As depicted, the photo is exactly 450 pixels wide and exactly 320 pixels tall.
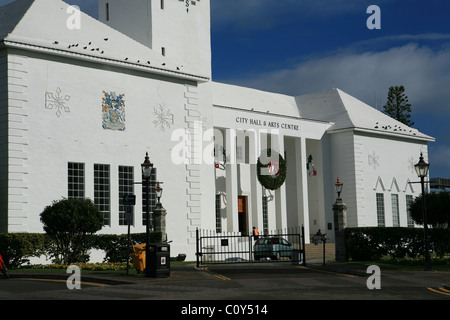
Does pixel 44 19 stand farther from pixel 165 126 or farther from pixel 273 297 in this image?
pixel 273 297

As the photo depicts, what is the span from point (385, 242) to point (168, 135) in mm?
12383

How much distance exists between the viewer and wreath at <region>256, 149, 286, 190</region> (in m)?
43.3

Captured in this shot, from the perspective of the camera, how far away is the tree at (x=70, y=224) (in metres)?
26.8

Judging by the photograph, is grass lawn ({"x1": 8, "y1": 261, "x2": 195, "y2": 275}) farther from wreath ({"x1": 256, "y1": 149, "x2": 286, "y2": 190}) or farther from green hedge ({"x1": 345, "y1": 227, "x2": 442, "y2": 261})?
wreath ({"x1": 256, "y1": 149, "x2": 286, "y2": 190})

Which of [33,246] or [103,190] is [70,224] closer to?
[33,246]

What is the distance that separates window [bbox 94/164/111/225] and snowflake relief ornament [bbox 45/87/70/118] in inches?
126

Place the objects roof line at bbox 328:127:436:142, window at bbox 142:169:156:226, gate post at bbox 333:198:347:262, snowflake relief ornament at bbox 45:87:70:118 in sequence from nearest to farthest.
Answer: snowflake relief ornament at bbox 45:87:70:118
gate post at bbox 333:198:347:262
window at bbox 142:169:156:226
roof line at bbox 328:127:436:142

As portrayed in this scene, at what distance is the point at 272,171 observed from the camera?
A: 143 feet

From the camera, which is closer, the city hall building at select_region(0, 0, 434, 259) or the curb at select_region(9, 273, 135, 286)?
the curb at select_region(9, 273, 135, 286)

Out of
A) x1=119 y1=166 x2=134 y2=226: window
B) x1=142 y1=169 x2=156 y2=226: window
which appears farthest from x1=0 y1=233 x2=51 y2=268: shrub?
x1=142 y1=169 x2=156 y2=226: window

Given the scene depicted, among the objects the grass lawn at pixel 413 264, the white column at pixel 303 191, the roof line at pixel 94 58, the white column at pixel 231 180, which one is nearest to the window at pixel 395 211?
the white column at pixel 303 191

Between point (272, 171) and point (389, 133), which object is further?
point (389, 133)

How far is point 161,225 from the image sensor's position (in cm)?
3136

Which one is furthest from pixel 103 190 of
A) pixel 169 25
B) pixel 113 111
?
pixel 169 25
